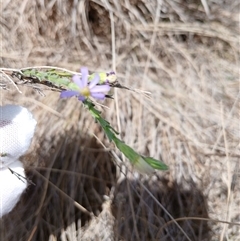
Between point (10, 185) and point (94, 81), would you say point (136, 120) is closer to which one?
point (10, 185)

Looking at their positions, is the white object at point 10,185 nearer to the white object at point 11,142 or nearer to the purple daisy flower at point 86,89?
the white object at point 11,142

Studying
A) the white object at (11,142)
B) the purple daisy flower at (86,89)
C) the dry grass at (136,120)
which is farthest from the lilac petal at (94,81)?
the dry grass at (136,120)

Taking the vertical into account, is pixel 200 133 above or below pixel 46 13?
below

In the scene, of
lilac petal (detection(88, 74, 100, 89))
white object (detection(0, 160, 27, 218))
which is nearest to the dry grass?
white object (detection(0, 160, 27, 218))

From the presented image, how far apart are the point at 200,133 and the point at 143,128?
11 centimetres

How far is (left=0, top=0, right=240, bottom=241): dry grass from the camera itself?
3.13ft

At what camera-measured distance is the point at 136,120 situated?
1028 mm

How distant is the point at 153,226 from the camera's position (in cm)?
95

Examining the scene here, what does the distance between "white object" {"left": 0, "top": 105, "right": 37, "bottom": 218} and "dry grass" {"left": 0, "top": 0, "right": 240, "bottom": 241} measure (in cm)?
20

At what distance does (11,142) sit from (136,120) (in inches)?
14.2

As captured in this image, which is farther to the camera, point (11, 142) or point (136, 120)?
point (136, 120)

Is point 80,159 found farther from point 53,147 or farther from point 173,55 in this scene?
point 173,55

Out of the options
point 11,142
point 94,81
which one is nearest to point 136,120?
point 11,142

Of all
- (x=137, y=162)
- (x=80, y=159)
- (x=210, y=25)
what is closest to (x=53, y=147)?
(x=80, y=159)
